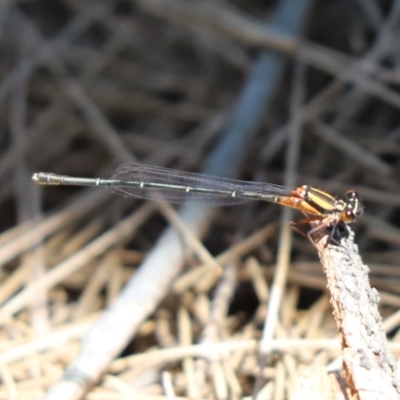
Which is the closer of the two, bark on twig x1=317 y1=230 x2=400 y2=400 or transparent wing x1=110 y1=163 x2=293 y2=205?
bark on twig x1=317 y1=230 x2=400 y2=400

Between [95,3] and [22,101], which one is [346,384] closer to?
[22,101]

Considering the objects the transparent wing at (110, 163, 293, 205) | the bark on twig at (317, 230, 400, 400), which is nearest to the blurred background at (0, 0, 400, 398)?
the transparent wing at (110, 163, 293, 205)

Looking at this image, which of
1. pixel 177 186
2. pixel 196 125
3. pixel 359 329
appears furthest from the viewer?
pixel 196 125

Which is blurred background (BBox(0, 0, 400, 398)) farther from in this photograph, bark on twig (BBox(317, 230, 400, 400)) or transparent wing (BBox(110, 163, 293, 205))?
bark on twig (BBox(317, 230, 400, 400))

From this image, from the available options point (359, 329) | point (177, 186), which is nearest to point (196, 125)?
point (177, 186)

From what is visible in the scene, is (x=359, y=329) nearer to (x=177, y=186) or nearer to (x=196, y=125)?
(x=177, y=186)

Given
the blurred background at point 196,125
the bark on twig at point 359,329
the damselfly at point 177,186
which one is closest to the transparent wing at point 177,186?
the damselfly at point 177,186

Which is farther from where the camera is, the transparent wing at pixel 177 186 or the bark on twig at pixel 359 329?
the transparent wing at pixel 177 186

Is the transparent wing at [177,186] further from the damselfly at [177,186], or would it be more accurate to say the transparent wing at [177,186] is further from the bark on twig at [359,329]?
the bark on twig at [359,329]
